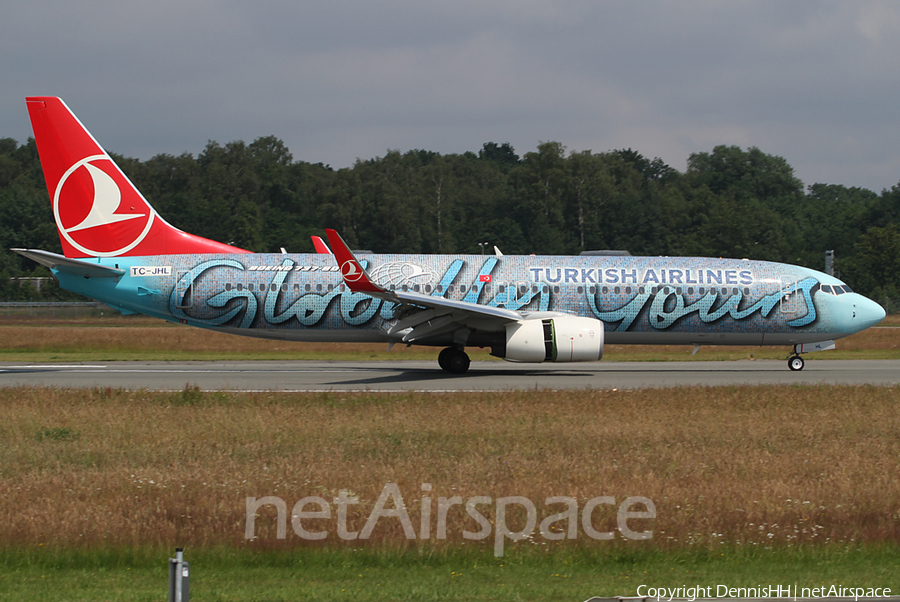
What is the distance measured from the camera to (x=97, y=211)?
24672mm

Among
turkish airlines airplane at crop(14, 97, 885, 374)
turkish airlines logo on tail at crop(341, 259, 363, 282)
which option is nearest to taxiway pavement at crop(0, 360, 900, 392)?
turkish airlines airplane at crop(14, 97, 885, 374)

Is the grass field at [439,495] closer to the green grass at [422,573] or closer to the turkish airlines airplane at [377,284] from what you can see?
the green grass at [422,573]

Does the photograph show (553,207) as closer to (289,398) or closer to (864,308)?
(864,308)

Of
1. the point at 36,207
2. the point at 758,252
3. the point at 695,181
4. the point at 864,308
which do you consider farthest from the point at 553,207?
the point at 864,308

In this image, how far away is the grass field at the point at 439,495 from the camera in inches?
289

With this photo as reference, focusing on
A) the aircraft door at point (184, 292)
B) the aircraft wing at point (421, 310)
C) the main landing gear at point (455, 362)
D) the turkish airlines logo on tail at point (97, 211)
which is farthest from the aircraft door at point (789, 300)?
the turkish airlines logo on tail at point (97, 211)

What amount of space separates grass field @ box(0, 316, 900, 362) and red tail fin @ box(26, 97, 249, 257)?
6364 mm

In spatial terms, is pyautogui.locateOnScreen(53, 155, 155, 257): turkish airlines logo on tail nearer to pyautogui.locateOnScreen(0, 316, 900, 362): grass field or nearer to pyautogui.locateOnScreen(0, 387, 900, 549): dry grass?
pyautogui.locateOnScreen(0, 316, 900, 362): grass field

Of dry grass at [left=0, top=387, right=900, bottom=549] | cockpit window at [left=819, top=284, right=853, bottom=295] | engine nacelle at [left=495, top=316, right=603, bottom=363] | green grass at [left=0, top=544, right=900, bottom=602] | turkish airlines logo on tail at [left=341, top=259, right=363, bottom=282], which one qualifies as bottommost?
green grass at [left=0, top=544, right=900, bottom=602]

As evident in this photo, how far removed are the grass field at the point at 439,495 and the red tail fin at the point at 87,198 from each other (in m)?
10.4

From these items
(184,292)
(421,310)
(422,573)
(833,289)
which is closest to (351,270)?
(421,310)

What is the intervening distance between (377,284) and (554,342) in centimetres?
536

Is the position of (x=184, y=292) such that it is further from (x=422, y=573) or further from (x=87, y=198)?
(x=422, y=573)

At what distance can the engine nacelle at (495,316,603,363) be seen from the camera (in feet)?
70.1
